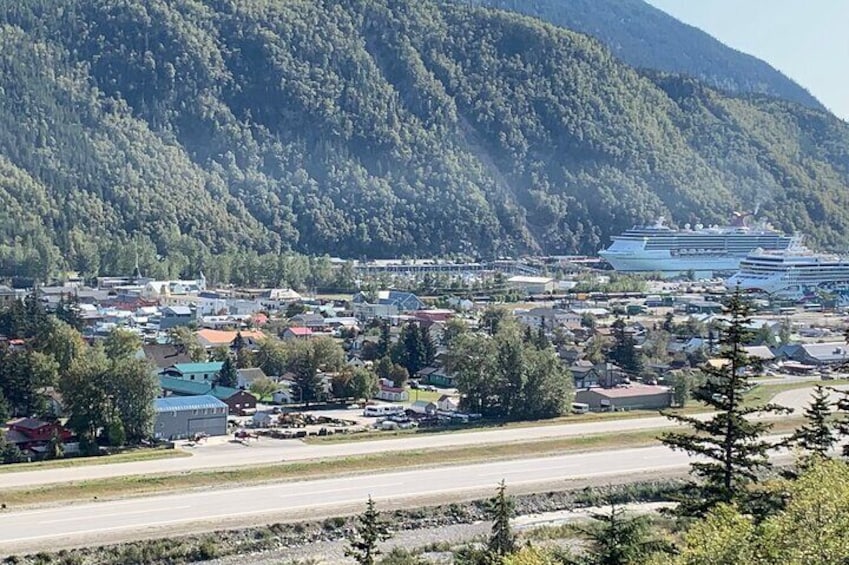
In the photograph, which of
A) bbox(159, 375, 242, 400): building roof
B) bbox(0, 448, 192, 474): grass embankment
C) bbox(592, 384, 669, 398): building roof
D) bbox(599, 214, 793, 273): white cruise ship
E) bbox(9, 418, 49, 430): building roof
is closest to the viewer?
bbox(0, 448, 192, 474): grass embankment

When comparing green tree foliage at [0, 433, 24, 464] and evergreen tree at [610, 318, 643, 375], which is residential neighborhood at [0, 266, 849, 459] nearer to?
evergreen tree at [610, 318, 643, 375]

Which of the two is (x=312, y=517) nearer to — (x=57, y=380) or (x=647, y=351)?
(x=57, y=380)

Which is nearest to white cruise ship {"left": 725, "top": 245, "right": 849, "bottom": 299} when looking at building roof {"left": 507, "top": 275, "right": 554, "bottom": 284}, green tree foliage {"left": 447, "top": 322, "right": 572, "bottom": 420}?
building roof {"left": 507, "top": 275, "right": 554, "bottom": 284}

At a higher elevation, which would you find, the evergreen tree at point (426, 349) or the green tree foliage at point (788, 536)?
the green tree foliage at point (788, 536)

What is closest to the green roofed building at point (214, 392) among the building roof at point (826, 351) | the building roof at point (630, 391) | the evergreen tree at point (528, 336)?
the building roof at point (630, 391)

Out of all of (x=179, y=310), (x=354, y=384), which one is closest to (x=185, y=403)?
(x=354, y=384)

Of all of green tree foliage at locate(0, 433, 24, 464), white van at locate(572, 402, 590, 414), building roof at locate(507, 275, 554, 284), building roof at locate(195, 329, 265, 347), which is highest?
building roof at locate(507, 275, 554, 284)

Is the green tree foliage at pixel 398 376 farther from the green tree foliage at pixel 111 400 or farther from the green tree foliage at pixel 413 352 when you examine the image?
the green tree foliage at pixel 111 400
